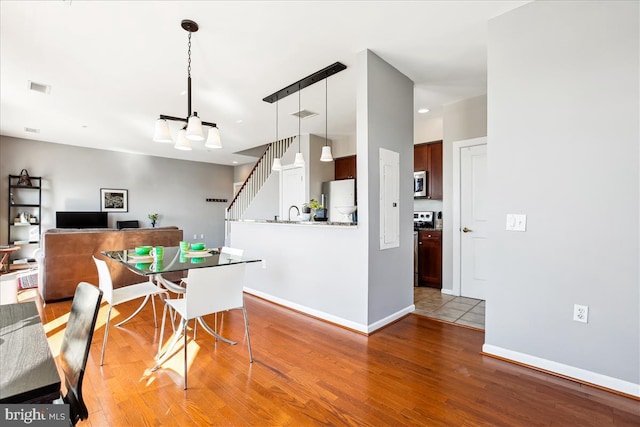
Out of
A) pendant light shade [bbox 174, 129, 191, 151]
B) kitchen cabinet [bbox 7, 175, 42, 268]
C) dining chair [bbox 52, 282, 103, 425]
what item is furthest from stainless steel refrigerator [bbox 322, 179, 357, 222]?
kitchen cabinet [bbox 7, 175, 42, 268]

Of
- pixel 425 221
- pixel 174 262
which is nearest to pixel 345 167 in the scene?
pixel 425 221

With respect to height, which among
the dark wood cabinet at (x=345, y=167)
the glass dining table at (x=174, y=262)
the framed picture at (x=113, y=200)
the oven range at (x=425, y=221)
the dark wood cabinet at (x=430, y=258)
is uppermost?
the dark wood cabinet at (x=345, y=167)

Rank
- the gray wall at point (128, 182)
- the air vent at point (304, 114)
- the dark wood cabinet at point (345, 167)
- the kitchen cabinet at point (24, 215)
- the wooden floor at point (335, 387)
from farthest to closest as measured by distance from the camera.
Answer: the gray wall at point (128, 182) → the kitchen cabinet at point (24, 215) → the dark wood cabinet at point (345, 167) → the air vent at point (304, 114) → the wooden floor at point (335, 387)

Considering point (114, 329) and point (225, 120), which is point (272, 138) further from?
point (114, 329)

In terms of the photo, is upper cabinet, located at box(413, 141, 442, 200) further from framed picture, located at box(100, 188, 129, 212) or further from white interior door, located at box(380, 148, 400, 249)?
framed picture, located at box(100, 188, 129, 212)

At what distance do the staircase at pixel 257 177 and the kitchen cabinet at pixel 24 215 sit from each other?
13.5 ft

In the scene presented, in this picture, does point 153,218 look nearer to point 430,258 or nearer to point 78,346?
point 430,258

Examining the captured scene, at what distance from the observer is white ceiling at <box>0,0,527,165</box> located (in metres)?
2.49

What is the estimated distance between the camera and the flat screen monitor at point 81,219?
23.1 ft

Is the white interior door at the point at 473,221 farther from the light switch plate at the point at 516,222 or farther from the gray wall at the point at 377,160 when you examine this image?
the light switch plate at the point at 516,222

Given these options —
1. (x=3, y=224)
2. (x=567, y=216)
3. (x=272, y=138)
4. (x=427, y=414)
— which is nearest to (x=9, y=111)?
(x=3, y=224)

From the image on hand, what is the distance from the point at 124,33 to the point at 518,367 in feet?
14.0

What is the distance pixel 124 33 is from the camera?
9.08ft

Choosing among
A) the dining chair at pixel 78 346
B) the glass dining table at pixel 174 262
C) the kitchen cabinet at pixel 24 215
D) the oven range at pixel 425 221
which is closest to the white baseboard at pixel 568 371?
the glass dining table at pixel 174 262
